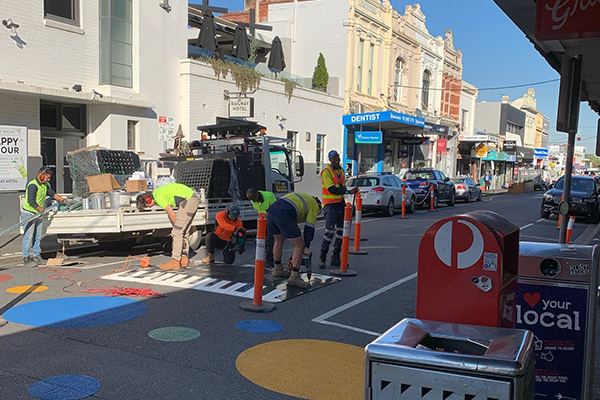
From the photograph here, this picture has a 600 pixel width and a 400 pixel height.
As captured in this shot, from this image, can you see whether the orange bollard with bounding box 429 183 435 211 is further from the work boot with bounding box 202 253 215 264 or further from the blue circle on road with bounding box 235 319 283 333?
the blue circle on road with bounding box 235 319 283 333

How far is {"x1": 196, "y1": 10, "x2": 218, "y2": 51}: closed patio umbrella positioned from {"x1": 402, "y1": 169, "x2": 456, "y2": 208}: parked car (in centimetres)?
1039

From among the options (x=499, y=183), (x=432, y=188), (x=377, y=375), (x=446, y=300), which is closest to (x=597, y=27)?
(x=446, y=300)

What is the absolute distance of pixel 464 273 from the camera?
129 inches

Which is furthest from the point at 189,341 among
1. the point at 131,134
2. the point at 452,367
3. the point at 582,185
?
the point at 582,185

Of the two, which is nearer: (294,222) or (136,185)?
(294,222)

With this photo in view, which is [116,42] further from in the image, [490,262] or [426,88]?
[426,88]

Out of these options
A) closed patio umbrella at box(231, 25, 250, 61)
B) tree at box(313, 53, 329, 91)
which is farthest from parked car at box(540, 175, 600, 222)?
closed patio umbrella at box(231, 25, 250, 61)

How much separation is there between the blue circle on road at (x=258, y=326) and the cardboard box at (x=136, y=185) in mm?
5101

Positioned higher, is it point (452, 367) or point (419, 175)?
point (419, 175)

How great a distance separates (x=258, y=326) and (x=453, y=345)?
3.56m

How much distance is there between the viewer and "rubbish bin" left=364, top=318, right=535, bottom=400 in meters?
2.46

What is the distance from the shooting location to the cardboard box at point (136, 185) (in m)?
10.4

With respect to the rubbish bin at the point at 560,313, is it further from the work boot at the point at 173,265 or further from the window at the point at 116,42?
the window at the point at 116,42

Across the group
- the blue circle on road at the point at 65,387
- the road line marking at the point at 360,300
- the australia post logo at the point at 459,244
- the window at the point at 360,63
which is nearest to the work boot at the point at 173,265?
the road line marking at the point at 360,300
